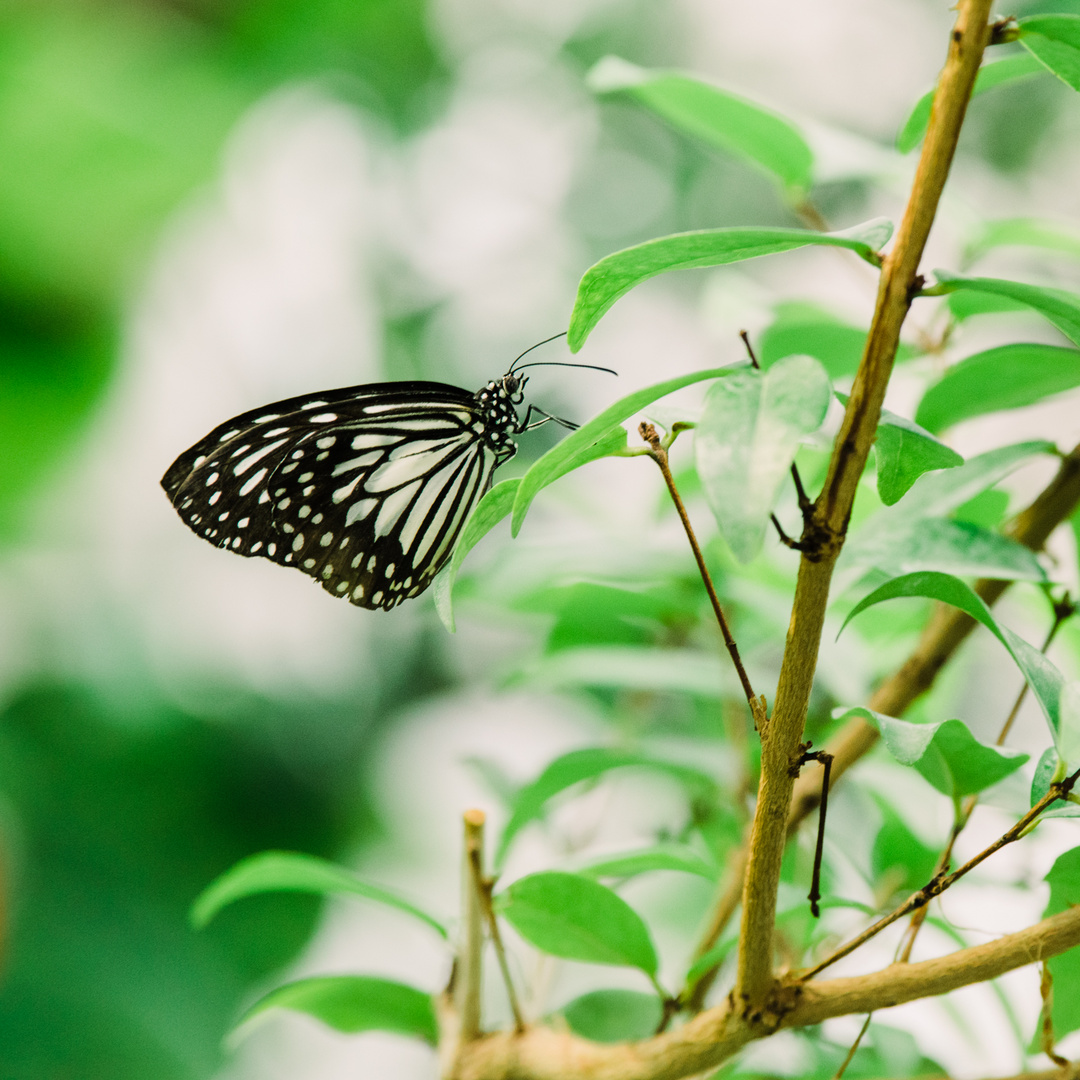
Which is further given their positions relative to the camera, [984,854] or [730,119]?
[730,119]

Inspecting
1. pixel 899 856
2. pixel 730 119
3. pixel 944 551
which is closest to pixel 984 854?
pixel 944 551

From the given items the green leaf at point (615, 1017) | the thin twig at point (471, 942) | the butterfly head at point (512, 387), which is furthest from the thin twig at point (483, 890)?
the butterfly head at point (512, 387)

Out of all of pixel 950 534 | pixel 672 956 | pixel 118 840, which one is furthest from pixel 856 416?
pixel 118 840

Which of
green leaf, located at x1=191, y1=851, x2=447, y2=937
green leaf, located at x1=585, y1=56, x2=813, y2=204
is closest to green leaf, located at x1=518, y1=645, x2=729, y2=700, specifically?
green leaf, located at x1=191, y1=851, x2=447, y2=937

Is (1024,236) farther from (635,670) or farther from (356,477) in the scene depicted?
(356,477)

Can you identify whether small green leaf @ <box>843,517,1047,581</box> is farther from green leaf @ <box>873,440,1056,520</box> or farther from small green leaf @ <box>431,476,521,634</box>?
small green leaf @ <box>431,476,521,634</box>

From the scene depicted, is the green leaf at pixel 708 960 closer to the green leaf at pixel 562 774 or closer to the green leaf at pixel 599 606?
the green leaf at pixel 562 774

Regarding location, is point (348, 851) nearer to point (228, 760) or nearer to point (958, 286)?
point (228, 760)
